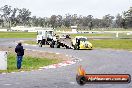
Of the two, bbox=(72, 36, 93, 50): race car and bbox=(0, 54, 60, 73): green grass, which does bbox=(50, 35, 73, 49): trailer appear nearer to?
bbox=(72, 36, 93, 50): race car

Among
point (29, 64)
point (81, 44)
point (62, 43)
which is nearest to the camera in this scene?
point (29, 64)

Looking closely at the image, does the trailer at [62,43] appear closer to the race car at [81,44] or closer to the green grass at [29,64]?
the race car at [81,44]

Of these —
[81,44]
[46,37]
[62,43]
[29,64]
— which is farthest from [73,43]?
[29,64]

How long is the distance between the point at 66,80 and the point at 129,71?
15.3ft

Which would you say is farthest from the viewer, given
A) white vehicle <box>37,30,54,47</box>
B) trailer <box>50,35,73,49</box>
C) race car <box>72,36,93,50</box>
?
white vehicle <box>37,30,54,47</box>

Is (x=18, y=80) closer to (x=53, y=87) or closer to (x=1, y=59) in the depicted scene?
(x=53, y=87)

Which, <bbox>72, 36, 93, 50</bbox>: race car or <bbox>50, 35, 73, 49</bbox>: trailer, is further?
<bbox>50, 35, 73, 49</bbox>: trailer

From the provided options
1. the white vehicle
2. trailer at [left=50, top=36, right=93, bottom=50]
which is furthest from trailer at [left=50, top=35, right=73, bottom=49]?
the white vehicle

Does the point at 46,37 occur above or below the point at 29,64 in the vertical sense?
above

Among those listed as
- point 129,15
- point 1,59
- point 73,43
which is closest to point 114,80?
point 1,59

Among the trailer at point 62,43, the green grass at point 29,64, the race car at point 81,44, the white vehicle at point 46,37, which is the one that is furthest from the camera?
the white vehicle at point 46,37

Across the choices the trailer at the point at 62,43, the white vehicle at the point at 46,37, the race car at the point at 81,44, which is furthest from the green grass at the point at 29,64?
the white vehicle at the point at 46,37

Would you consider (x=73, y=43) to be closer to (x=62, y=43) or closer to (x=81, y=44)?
(x=81, y=44)

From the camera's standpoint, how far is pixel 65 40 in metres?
43.2
